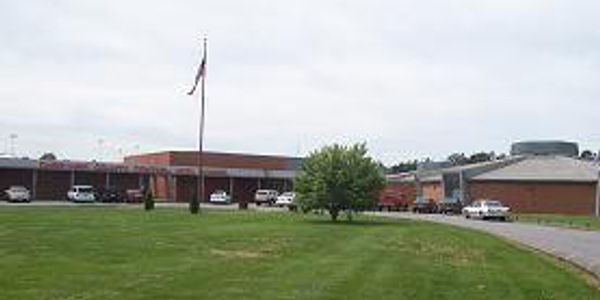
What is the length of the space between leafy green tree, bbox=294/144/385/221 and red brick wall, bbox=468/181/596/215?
36.5 metres

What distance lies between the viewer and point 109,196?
291ft

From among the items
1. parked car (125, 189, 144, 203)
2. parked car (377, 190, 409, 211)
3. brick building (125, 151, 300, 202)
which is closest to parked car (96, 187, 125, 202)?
parked car (125, 189, 144, 203)

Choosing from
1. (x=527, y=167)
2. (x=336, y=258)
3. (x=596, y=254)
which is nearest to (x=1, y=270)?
(x=336, y=258)

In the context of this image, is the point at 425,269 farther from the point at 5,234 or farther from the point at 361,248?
the point at 5,234

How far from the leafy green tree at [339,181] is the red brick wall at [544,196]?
120 feet

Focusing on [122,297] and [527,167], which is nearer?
[122,297]

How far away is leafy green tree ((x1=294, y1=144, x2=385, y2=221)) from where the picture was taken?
171ft

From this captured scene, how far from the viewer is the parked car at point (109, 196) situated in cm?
8844

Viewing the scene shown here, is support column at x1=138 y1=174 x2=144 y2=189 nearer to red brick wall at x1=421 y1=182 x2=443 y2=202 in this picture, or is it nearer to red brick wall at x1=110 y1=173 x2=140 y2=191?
red brick wall at x1=110 y1=173 x2=140 y2=191

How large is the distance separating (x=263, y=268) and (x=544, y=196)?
7067 cm

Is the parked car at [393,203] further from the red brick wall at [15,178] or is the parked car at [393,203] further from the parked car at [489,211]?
the red brick wall at [15,178]

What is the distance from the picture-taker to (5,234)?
28719 millimetres

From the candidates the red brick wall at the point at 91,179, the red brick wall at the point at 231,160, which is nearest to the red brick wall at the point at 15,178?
the red brick wall at the point at 91,179

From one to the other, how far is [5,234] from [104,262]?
32.6 ft
